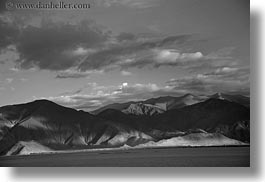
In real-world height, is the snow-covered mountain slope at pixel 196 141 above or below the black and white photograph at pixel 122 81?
below

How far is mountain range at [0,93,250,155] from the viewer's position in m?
4.05

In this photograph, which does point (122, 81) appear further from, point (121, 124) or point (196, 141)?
point (196, 141)

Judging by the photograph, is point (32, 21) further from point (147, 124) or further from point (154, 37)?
point (147, 124)

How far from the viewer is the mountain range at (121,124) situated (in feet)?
13.3

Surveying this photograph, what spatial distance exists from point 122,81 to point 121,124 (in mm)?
352

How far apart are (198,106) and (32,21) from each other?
4.99 ft

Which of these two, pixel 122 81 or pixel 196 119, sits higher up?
pixel 122 81

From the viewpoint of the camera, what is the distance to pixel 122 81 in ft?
13.6

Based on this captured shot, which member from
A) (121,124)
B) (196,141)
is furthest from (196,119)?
(121,124)

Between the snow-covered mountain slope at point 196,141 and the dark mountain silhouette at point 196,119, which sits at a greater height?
the dark mountain silhouette at point 196,119

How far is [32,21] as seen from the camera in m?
4.21

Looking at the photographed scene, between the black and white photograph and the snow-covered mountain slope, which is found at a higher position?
the black and white photograph

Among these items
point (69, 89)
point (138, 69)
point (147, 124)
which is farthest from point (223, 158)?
point (69, 89)

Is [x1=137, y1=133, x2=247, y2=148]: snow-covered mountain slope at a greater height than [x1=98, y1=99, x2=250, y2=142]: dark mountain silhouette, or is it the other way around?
[x1=98, y1=99, x2=250, y2=142]: dark mountain silhouette
